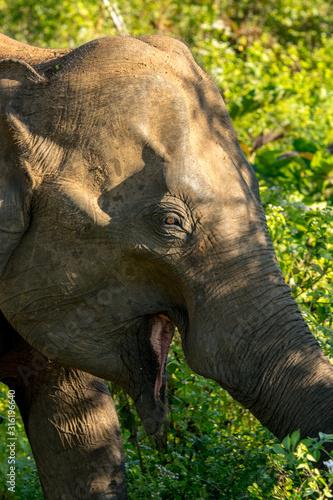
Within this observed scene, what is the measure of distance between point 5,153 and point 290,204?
224 centimetres

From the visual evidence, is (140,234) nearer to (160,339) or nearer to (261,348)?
(160,339)

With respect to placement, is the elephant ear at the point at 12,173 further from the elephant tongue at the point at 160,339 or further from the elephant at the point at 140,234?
the elephant tongue at the point at 160,339

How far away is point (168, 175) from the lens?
7.95 ft

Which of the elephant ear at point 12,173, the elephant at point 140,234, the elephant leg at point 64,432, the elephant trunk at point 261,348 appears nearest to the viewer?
the elephant trunk at point 261,348

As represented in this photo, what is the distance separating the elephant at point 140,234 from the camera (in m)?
2.38

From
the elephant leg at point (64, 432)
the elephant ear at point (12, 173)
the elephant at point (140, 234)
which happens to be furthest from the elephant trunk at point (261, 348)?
the elephant leg at point (64, 432)

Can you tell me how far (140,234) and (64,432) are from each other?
108 centimetres

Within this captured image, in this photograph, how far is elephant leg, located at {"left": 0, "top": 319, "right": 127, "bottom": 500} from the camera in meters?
3.11

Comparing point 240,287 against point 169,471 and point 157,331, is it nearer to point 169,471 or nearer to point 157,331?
point 157,331

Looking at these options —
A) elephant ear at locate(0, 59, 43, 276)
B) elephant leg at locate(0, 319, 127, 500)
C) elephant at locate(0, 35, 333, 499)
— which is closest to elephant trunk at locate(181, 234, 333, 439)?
elephant at locate(0, 35, 333, 499)

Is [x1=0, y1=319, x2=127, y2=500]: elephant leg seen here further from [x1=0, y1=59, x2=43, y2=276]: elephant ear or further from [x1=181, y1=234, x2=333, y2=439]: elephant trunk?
[x1=181, y1=234, x2=333, y2=439]: elephant trunk

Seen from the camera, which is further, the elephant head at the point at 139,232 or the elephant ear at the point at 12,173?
the elephant ear at the point at 12,173

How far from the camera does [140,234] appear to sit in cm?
247

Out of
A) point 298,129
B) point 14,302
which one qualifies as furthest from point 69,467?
point 298,129
